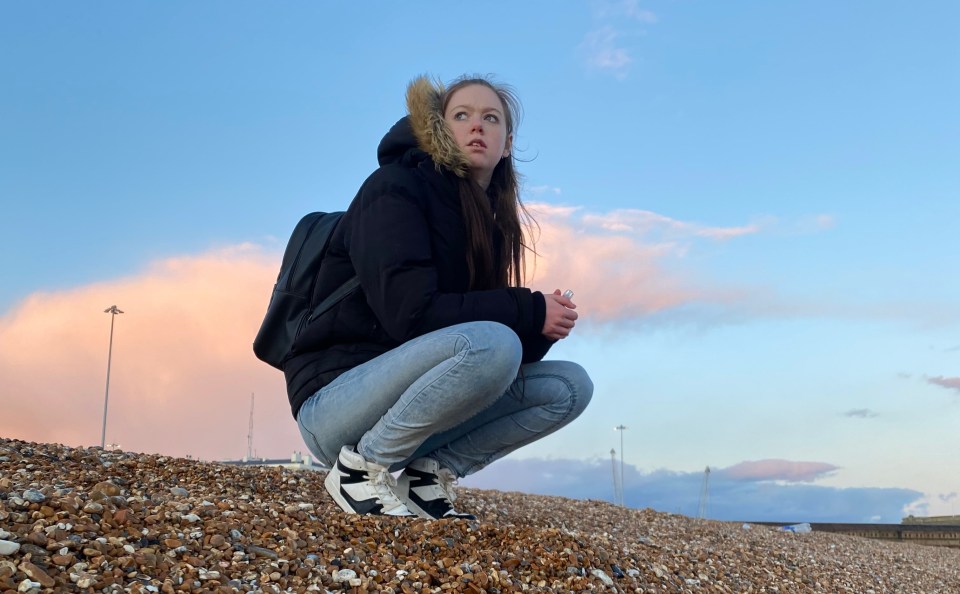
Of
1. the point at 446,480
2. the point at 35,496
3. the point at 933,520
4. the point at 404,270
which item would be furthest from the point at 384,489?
the point at 933,520

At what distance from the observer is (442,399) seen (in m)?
3.71

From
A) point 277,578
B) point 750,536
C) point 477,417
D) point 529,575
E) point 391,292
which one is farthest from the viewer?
point 750,536

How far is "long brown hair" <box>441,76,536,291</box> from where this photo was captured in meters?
4.02

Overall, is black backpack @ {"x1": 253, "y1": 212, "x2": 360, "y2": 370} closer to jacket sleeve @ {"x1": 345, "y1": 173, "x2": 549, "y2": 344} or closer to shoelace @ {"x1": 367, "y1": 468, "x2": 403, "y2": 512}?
jacket sleeve @ {"x1": 345, "y1": 173, "x2": 549, "y2": 344}

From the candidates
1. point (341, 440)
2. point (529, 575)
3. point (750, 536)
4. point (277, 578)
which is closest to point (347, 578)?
point (277, 578)

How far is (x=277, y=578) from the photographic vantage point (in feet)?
9.64

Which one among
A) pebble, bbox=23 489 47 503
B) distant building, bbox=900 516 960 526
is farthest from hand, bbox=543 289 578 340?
distant building, bbox=900 516 960 526

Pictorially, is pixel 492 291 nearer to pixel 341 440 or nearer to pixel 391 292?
pixel 391 292

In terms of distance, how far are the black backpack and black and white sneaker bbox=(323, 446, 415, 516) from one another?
2.12 feet

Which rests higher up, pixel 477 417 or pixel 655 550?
pixel 477 417

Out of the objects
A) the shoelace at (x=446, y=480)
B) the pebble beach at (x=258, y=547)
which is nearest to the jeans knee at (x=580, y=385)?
the pebble beach at (x=258, y=547)

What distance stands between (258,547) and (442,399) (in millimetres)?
997

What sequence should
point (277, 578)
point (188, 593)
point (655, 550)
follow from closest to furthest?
point (188, 593) → point (277, 578) → point (655, 550)

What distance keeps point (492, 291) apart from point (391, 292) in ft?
1.52
